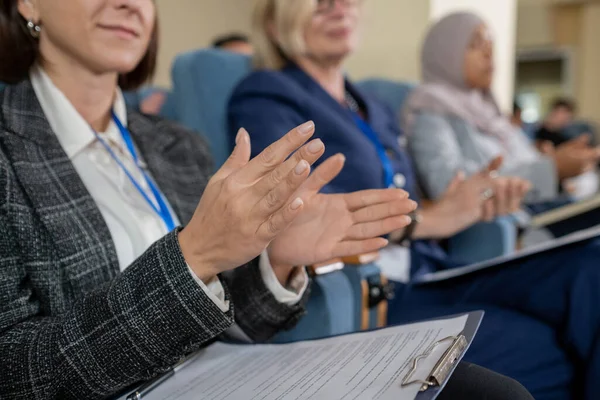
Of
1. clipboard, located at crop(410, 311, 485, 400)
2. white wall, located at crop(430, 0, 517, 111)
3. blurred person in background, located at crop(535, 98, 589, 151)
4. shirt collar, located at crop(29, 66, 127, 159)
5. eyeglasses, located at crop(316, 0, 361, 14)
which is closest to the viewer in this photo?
clipboard, located at crop(410, 311, 485, 400)

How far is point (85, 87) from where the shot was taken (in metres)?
0.87

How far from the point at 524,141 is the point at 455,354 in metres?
1.83

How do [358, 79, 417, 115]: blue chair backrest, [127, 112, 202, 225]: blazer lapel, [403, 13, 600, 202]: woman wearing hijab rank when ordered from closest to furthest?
[127, 112, 202, 225]: blazer lapel < [403, 13, 600, 202]: woman wearing hijab < [358, 79, 417, 115]: blue chair backrest

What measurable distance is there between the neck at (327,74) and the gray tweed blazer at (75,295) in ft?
2.42

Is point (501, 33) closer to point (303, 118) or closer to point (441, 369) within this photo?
point (303, 118)

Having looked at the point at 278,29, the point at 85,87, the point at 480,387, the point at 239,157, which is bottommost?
the point at 480,387

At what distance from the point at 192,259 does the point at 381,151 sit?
→ 2.89ft

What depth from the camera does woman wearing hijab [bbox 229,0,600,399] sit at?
0.95 meters

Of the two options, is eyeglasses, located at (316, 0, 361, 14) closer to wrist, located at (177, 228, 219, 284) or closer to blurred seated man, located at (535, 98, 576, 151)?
wrist, located at (177, 228, 219, 284)

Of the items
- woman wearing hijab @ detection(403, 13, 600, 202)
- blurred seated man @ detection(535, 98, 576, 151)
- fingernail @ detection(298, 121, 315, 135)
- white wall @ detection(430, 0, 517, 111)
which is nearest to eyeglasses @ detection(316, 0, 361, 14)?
woman wearing hijab @ detection(403, 13, 600, 202)

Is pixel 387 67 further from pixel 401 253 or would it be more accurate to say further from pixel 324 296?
pixel 324 296

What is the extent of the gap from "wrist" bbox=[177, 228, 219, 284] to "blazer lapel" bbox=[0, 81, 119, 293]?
0.65ft

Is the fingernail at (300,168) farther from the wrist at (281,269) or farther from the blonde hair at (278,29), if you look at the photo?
the blonde hair at (278,29)

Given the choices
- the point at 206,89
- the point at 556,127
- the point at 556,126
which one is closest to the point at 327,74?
the point at 206,89
